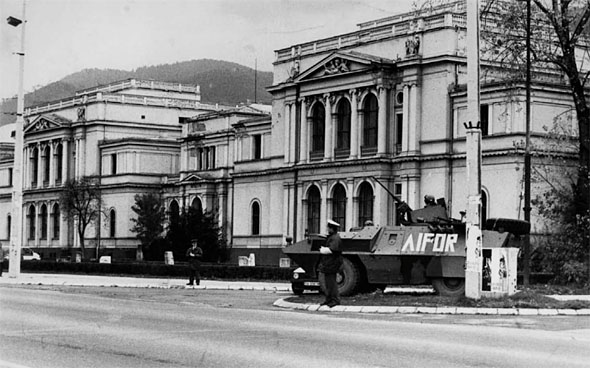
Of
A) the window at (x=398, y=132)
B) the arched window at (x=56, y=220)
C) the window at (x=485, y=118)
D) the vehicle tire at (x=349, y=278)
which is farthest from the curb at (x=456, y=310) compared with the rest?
the arched window at (x=56, y=220)

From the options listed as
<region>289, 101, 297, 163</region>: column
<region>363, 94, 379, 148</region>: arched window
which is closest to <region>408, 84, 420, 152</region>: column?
<region>363, 94, 379, 148</region>: arched window

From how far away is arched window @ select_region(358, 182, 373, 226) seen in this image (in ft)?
211

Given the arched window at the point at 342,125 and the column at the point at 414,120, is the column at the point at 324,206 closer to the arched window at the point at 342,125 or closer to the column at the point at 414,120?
the arched window at the point at 342,125

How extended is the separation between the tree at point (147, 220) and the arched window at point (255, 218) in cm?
947

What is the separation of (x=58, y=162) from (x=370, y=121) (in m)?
44.0

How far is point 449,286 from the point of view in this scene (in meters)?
25.3

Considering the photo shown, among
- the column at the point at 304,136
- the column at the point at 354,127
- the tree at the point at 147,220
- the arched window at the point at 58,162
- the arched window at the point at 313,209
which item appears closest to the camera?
the column at the point at 354,127

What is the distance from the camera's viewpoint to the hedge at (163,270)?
46.7 metres

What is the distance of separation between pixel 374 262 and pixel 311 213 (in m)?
43.2

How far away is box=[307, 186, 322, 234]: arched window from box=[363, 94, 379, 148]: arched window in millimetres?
5459

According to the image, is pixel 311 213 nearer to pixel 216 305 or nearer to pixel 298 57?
pixel 298 57

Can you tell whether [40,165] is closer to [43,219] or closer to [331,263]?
[43,219]

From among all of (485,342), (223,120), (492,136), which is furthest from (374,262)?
(223,120)

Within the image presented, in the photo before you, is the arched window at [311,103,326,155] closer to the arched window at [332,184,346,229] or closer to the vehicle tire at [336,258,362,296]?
the arched window at [332,184,346,229]
